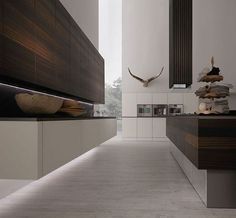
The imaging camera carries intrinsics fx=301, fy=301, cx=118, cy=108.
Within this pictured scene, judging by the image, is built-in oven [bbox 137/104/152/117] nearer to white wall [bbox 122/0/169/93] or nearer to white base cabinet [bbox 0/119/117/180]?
white wall [bbox 122/0/169/93]

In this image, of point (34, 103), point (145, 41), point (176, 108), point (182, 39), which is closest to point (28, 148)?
point (34, 103)

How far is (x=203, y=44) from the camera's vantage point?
8.04m

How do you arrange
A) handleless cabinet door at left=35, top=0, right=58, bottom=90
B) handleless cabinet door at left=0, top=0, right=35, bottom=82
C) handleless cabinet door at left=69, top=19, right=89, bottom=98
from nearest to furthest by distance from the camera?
handleless cabinet door at left=0, top=0, right=35, bottom=82 → handleless cabinet door at left=35, top=0, right=58, bottom=90 → handleless cabinet door at left=69, top=19, right=89, bottom=98

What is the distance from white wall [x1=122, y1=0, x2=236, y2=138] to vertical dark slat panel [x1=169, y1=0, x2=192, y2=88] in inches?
128

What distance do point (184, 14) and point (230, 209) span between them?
3400mm

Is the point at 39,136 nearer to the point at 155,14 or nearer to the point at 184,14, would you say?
the point at 184,14

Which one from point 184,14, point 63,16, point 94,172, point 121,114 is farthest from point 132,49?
point 94,172

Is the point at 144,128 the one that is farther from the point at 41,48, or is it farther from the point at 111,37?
the point at 41,48

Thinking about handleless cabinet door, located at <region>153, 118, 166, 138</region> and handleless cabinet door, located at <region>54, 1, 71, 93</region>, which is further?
handleless cabinet door, located at <region>153, 118, 166, 138</region>

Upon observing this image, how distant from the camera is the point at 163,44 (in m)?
8.19

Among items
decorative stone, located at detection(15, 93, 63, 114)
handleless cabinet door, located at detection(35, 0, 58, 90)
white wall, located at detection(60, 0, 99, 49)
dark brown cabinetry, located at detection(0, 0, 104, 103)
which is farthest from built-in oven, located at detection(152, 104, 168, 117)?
decorative stone, located at detection(15, 93, 63, 114)

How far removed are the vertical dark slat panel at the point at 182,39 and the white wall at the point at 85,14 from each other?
1.65 m

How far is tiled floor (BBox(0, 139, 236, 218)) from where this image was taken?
2.00 m

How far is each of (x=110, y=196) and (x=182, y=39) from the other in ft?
10.3
